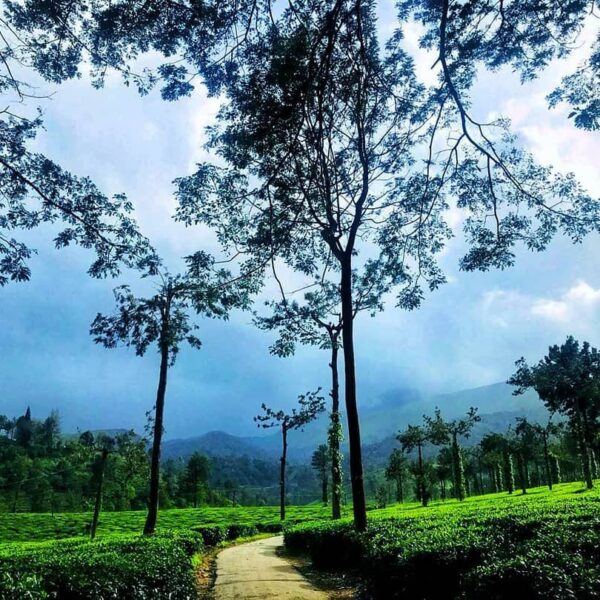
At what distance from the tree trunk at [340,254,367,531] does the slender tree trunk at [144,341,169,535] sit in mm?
14114

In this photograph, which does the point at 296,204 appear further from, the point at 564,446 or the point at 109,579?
the point at 564,446

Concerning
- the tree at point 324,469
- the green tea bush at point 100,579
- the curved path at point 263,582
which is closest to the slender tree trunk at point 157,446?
the curved path at point 263,582

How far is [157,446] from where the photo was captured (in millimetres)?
27875

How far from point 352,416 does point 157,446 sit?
1608cm

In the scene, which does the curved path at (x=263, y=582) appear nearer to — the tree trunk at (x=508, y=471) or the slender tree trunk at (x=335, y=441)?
the slender tree trunk at (x=335, y=441)

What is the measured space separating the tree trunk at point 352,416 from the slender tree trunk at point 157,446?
14114 mm

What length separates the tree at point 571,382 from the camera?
51.9m

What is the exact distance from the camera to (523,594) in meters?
5.87

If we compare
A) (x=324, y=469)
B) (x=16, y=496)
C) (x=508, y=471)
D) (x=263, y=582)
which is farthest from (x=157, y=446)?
(x=16, y=496)

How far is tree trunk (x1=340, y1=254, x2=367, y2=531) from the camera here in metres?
15.8

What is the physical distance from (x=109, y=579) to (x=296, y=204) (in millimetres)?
10953

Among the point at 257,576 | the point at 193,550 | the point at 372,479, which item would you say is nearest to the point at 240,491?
the point at 372,479

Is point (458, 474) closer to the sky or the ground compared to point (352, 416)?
closer to the ground

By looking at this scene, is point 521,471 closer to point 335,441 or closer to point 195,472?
point 335,441
